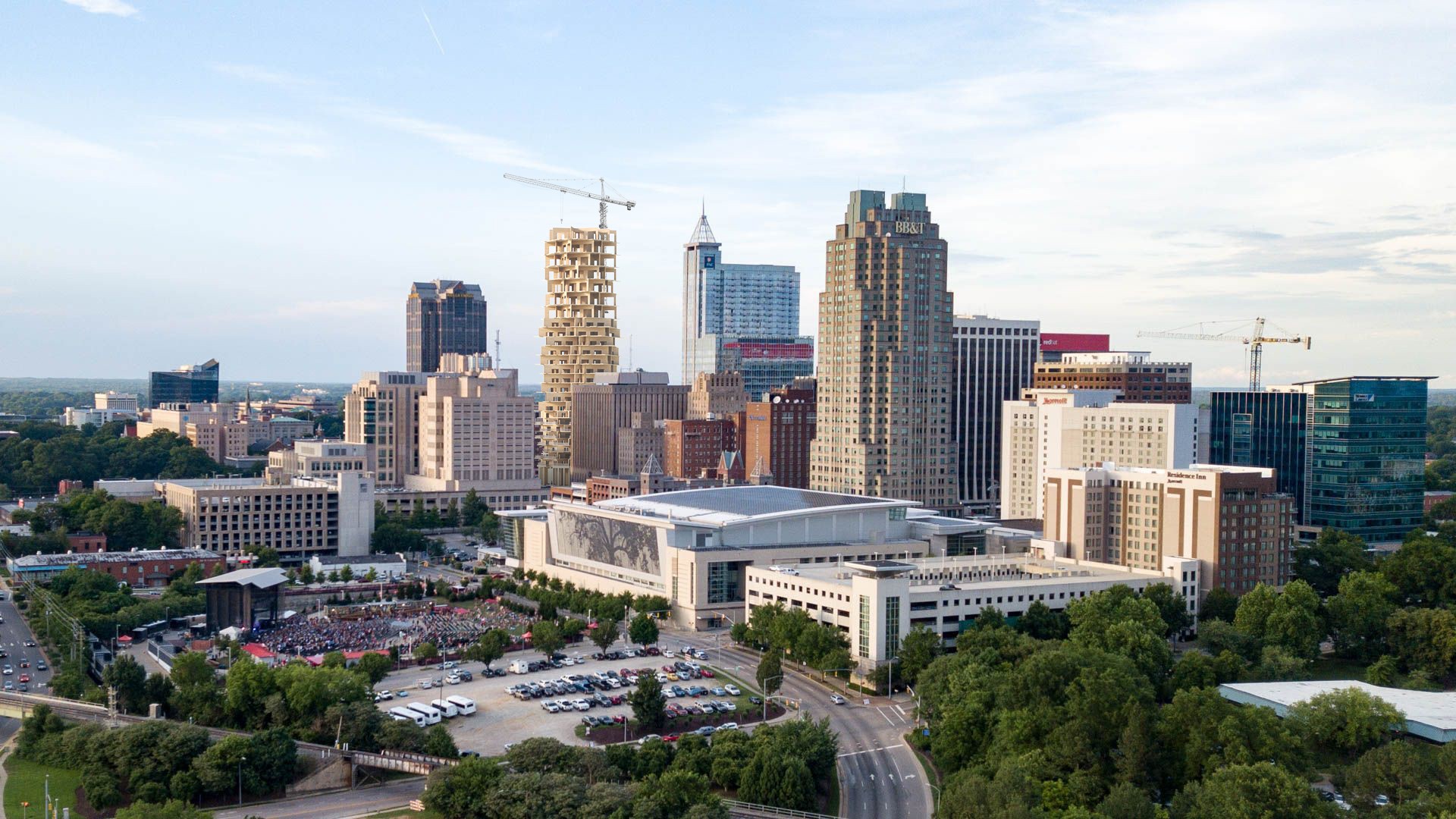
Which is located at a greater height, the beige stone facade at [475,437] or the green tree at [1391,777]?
the beige stone facade at [475,437]

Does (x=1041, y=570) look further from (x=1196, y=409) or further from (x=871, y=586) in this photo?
(x=1196, y=409)

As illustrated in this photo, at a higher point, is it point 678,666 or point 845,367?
point 845,367

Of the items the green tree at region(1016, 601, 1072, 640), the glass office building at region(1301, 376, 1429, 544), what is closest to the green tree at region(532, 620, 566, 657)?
the green tree at region(1016, 601, 1072, 640)

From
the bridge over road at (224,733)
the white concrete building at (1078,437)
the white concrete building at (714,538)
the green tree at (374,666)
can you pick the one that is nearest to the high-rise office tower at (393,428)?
the white concrete building at (714,538)

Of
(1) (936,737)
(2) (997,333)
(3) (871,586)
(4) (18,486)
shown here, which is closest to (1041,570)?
(3) (871,586)

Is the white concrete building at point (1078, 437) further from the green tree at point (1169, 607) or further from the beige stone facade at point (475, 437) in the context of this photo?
the beige stone facade at point (475, 437)

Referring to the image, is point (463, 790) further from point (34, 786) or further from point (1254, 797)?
point (1254, 797)

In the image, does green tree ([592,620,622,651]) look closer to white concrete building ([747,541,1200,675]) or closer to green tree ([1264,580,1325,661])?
white concrete building ([747,541,1200,675])
